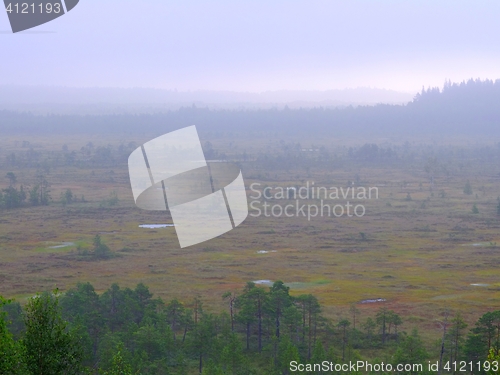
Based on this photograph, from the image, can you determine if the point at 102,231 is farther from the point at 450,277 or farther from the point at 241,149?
the point at 241,149

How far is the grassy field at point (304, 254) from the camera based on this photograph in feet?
117

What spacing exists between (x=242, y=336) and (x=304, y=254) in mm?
22239

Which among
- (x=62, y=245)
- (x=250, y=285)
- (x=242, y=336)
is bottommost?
(x=62, y=245)

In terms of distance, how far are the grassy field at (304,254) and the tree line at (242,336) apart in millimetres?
3748

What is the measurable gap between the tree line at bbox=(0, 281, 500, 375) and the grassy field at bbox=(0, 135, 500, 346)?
3748 millimetres

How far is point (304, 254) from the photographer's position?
47.6 metres

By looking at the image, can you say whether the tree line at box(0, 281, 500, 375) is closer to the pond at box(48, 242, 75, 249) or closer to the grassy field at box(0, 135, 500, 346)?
the grassy field at box(0, 135, 500, 346)

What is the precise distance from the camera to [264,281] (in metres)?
37.9

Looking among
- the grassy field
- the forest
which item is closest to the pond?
the grassy field

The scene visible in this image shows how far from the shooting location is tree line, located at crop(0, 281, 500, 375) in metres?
20.0

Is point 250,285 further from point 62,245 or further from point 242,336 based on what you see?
point 62,245

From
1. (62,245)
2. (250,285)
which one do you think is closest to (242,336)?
(250,285)

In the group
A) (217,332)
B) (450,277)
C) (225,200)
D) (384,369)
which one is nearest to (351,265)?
(450,277)

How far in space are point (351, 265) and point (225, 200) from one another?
115 ft
